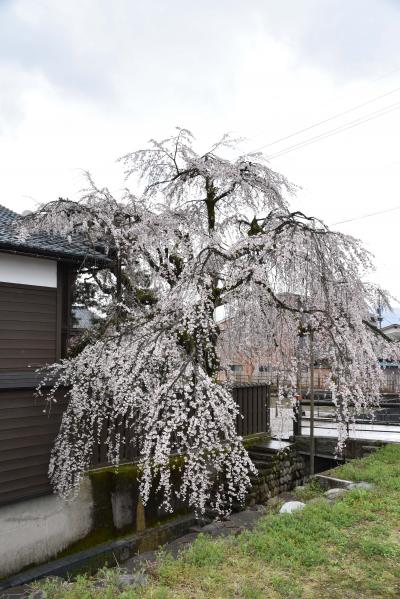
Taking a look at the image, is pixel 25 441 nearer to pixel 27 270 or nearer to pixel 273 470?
pixel 27 270

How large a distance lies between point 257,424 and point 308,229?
7.69 metres

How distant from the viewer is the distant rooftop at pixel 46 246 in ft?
25.9

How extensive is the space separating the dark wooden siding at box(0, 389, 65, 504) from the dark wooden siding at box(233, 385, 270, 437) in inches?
206

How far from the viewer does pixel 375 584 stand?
4.47 meters

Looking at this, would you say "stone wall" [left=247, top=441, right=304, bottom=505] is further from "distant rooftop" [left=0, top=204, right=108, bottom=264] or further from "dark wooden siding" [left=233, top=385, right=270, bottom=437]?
"distant rooftop" [left=0, top=204, right=108, bottom=264]

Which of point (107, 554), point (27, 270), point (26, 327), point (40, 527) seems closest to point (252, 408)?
point (107, 554)

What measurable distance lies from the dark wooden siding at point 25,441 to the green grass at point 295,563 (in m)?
2.87

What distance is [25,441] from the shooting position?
7.78 metres

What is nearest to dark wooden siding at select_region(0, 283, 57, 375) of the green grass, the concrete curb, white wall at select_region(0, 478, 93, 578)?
white wall at select_region(0, 478, 93, 578)

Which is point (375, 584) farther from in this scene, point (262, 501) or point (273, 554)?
point (262, 501)

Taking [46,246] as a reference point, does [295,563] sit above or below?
below

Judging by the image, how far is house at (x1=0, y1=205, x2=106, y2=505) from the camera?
760 cm

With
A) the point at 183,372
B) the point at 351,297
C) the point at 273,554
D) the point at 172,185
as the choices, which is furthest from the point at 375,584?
the point at 172,185

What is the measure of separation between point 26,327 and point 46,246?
60.3 inches
